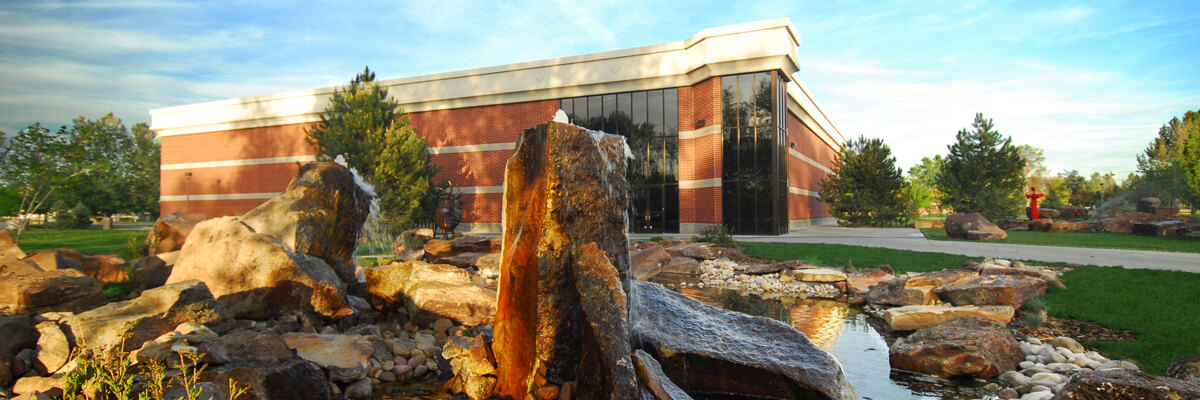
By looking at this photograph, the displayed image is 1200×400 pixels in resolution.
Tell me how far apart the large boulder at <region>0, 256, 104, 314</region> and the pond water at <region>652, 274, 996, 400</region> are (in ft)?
28.3

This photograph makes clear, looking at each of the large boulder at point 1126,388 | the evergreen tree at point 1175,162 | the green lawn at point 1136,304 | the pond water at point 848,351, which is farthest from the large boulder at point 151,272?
the evergreen tree at point 1175,162

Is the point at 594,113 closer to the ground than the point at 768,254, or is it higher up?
higher up

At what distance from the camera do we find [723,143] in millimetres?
24281

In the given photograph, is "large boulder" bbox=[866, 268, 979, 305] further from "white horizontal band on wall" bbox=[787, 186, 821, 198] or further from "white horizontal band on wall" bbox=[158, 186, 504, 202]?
"white horizontal band on wall" bbox=[158, 186, 504, 202]

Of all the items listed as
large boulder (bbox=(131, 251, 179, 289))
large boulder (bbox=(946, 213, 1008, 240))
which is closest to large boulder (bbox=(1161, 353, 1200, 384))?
large boulder (bbox=(131, 251, 179, 289))

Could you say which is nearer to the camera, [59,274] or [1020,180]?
[59,274]

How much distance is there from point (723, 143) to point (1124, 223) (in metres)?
16.0

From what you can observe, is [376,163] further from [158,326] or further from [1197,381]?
[1197,381]

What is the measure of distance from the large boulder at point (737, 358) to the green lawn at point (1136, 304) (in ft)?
10.5

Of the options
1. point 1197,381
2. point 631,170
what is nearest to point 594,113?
point 631,170

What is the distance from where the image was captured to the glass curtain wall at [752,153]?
2347cm

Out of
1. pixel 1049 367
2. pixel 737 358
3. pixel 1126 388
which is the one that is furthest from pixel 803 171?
pixel 1126 388

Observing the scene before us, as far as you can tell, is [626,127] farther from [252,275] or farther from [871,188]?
[252,275]

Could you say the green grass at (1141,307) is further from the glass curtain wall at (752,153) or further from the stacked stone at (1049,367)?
the glass curtain wall at (752,153)
